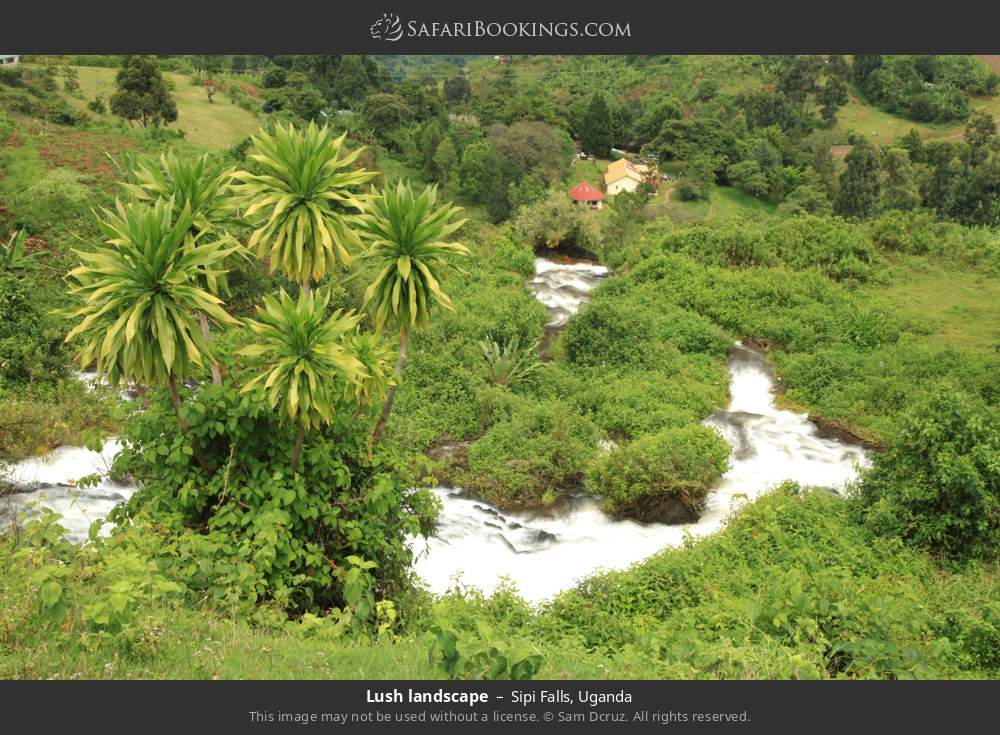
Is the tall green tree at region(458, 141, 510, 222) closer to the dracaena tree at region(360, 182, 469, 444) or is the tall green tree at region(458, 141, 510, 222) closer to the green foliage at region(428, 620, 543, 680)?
the dracaena tree at region(360, 182, 469, 444)

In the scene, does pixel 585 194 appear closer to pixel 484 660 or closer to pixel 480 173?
pixel 480 173

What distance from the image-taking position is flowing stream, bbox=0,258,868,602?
14.3 m

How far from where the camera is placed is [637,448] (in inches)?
636

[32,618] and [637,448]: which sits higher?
[32,618]

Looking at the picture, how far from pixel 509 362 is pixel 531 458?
3885 millimetres

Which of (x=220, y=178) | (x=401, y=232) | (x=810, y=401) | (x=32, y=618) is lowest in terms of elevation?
(x=810, y=401)

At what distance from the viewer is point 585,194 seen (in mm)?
41688

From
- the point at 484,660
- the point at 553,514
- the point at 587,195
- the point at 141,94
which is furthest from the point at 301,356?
the point at 587,195

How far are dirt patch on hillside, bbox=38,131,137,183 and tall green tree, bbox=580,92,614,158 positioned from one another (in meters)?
28.2

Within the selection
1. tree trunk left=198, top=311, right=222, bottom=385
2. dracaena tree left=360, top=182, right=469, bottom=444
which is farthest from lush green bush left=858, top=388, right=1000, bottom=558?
tree trunk left=198, top=311, right=222, bottom=385

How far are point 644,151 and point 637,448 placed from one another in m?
39.8

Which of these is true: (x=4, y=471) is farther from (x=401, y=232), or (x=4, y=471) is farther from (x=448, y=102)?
(x=448, y=102)

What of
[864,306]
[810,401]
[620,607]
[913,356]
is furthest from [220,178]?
[864,306]

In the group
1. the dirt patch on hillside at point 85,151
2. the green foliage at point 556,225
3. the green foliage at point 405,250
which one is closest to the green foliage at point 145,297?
the green foliage at point 405,250
